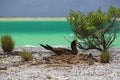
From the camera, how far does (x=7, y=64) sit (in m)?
13.9

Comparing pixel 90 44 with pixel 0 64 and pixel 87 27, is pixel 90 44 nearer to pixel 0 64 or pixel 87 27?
pixel 87 27

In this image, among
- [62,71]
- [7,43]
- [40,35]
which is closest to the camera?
[62,71]

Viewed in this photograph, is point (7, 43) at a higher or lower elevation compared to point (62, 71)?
lower

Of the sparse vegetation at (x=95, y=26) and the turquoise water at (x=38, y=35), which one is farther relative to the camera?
the turquoise water at (x=38, y=35)

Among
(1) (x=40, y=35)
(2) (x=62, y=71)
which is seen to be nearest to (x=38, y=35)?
(1) (x=40, y=35)

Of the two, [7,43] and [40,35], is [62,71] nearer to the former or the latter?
[7,43]

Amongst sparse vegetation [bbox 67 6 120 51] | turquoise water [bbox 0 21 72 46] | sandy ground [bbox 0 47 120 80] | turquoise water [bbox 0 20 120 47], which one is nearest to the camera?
sandy ground [bbox 0 47 120 80]

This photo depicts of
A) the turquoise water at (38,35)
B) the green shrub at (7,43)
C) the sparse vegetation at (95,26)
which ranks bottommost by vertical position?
the turquoise water at (38,35)

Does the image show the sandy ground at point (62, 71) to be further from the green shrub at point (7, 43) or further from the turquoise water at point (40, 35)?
the turquoise water at point (40, 35)

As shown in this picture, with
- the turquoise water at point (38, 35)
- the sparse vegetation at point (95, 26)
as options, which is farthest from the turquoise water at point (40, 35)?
the sparse vegetation at point (95, 26)

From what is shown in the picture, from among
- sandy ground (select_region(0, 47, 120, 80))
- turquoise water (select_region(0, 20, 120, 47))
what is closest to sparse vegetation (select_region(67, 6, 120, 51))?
turquoise water (select_region(0, 20, 120, 47))

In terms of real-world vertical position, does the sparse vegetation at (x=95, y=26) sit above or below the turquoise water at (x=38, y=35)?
above

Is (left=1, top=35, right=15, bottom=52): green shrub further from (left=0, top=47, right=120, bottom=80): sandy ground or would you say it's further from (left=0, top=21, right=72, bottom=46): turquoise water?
(left=0, top=47, right=120, bottom=80): sandy ground

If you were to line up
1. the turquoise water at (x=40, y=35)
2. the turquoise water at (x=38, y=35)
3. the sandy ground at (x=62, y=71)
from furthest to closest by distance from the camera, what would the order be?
the turquoise water at (x=38, y=35), the turquoise water at (x=40, y=35), the sandy ground at (x=62, y=71)
